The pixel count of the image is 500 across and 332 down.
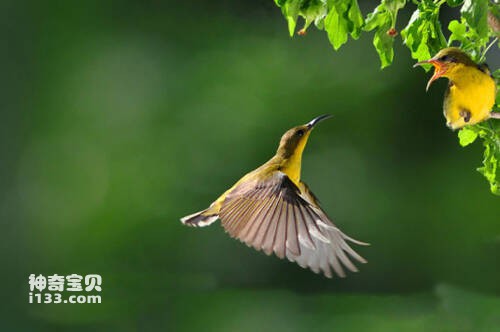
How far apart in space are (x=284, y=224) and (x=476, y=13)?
0.41 meters

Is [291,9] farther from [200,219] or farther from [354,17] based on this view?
[200,219]

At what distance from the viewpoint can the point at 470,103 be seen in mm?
1116

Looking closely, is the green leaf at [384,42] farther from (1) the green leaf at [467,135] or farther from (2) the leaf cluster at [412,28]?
(1) the green leaf at [467,135]

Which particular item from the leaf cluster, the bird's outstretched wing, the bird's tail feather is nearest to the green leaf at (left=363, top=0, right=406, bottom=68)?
the leaf cluster

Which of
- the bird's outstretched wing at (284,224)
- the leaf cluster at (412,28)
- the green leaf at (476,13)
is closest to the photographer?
the green leaf at (476,13)

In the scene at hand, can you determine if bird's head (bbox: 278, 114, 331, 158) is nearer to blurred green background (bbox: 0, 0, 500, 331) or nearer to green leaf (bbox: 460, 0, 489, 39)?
green leaf (bbox: 460, 0, 489, 39)

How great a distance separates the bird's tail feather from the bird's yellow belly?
529mm

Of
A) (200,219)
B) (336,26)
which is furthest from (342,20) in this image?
(200,219)

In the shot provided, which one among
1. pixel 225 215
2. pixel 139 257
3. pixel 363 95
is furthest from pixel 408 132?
pixel 225 215

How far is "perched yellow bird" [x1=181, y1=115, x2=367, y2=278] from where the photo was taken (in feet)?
4.19

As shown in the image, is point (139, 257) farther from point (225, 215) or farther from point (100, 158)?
point (225, 215)

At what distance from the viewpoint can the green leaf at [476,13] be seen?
1.05 m

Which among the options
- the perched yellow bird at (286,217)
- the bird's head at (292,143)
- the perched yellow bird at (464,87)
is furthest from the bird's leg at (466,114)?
the bird's head at (292,143)

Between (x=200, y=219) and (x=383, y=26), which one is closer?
(x=383, y=26)
